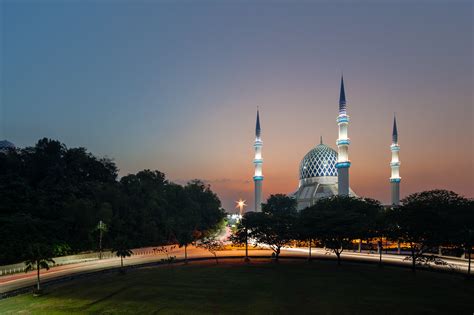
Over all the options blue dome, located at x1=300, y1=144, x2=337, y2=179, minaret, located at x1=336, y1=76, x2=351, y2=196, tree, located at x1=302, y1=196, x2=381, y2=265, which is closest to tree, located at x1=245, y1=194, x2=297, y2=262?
tree, located at x1=302, y1=196, x2=381, y2=265

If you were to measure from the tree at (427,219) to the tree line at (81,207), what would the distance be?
34668mm

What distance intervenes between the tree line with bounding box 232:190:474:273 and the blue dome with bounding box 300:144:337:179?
7186 centimetres

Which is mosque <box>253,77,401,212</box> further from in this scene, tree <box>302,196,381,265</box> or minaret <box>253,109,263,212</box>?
tree <box>302,196,381,265</box>

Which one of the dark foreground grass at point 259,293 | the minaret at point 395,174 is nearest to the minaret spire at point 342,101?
the minaret at point 395,174

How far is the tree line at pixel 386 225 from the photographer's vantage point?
4572 centimetres

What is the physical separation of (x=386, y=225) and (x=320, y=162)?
89.6 m

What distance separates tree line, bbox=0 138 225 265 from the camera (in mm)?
56781

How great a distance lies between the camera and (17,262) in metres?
50.1

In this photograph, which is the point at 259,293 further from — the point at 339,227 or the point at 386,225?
the point at 386,225

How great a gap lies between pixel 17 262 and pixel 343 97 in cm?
9301

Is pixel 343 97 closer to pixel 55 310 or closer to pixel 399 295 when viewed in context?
pixel 399 295

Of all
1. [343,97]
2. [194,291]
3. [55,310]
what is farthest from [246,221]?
[343,97]

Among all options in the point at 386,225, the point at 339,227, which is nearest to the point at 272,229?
the point at 339,227

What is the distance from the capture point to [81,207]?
214ft
